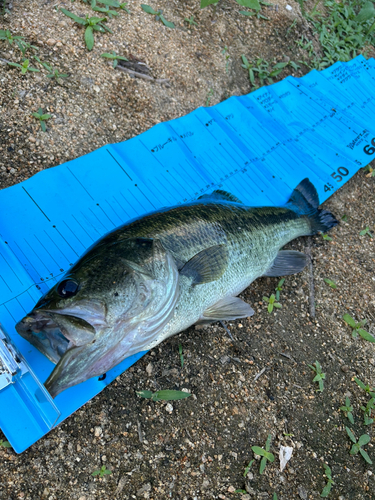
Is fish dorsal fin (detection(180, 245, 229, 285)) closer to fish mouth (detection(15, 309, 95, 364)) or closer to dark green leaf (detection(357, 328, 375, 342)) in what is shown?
fish mouth (detection(15, 309, 95, 364))

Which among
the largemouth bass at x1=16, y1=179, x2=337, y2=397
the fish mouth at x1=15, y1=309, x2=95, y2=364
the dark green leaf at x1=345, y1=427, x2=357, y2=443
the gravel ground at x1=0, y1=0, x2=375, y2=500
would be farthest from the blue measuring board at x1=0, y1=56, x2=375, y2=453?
the dark green leaf at x1=345, y1=427, x2=357, y2=443

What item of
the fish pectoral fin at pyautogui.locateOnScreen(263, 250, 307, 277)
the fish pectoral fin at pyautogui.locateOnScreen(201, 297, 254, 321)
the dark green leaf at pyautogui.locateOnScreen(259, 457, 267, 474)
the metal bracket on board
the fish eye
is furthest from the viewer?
the fish pectoral fin at pyautogui.locateOnScreen(263, 250, 307, 277)

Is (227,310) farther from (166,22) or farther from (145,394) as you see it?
(166,22)

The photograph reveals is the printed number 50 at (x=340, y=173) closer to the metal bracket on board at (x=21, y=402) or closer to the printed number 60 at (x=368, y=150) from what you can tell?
the printed number 60 at (x=368, y=150)

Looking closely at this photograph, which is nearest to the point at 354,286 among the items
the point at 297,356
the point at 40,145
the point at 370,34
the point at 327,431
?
the point at 297,356

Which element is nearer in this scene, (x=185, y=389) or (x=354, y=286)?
(x=185, y=389)

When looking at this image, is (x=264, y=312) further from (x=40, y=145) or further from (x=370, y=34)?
(x=370, y=34)

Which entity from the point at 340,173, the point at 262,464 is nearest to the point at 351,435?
the point at 262,464

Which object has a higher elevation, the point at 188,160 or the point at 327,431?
the point at 188,160
